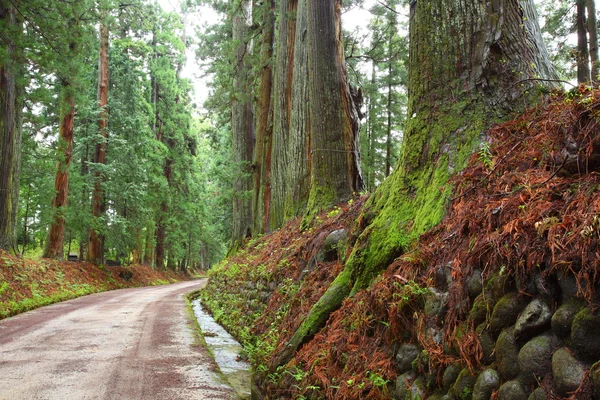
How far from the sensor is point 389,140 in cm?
2289

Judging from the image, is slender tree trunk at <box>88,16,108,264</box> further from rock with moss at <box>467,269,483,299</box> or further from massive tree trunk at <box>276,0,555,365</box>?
rock with moss at <box>467,269,483,299</box>

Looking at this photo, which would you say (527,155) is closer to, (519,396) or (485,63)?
(485,63)

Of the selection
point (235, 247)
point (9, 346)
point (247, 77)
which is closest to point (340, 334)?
point (9, 346)

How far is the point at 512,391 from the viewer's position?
6.88 ft

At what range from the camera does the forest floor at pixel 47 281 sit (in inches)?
409

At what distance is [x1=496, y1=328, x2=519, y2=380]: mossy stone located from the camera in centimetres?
217

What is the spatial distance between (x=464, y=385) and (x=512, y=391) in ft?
1.06

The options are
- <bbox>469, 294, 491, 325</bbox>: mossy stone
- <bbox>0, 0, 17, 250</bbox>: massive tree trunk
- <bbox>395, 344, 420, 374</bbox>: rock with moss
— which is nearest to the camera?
<bbox>469, 294, 491, 325</bbox>: mossy stone

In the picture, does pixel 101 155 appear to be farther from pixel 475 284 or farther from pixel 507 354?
pixel 507 354

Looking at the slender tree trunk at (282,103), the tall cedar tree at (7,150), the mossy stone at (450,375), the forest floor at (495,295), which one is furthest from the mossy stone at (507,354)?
the tall cedar tree at (7,150)

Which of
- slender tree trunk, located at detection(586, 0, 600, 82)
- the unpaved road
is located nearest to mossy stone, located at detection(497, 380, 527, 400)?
the unpaved road

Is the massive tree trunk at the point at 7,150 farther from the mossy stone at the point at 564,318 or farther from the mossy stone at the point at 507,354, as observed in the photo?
the mossy stone at the point at 564,318

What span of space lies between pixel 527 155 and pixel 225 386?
3.72 m

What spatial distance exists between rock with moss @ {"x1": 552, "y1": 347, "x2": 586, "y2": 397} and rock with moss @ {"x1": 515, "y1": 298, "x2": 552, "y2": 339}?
0.57ft
